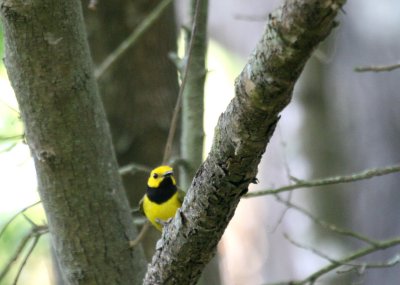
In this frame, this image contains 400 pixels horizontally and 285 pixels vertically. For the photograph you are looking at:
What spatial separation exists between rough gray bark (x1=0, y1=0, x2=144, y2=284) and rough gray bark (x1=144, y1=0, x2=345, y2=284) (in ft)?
2.32

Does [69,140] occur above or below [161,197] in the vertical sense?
below

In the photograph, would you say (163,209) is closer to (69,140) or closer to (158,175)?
(158,175)

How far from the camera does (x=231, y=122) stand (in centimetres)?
174

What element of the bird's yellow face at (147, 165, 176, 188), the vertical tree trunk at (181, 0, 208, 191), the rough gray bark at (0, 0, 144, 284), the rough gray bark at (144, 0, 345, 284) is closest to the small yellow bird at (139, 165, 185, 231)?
the bird's yellow face at (147, 165, 176, 188)

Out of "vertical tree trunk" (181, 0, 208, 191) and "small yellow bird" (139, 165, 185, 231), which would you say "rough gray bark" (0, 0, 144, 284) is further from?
"small yellow bird" (139, 165, 185, 231)

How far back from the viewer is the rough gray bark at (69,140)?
2.80 metres

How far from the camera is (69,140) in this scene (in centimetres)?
295

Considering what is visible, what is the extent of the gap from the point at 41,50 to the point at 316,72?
355cm

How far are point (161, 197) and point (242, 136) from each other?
2.69 metres

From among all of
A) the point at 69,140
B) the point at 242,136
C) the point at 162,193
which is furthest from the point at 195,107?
the point at 242,136

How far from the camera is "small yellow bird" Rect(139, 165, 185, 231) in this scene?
4.27 m

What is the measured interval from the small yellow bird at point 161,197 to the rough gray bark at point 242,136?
6.04 ft

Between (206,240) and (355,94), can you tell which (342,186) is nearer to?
(355,94)

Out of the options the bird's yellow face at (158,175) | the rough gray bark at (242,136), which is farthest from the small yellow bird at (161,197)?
the rough gray bark at (242,136)
